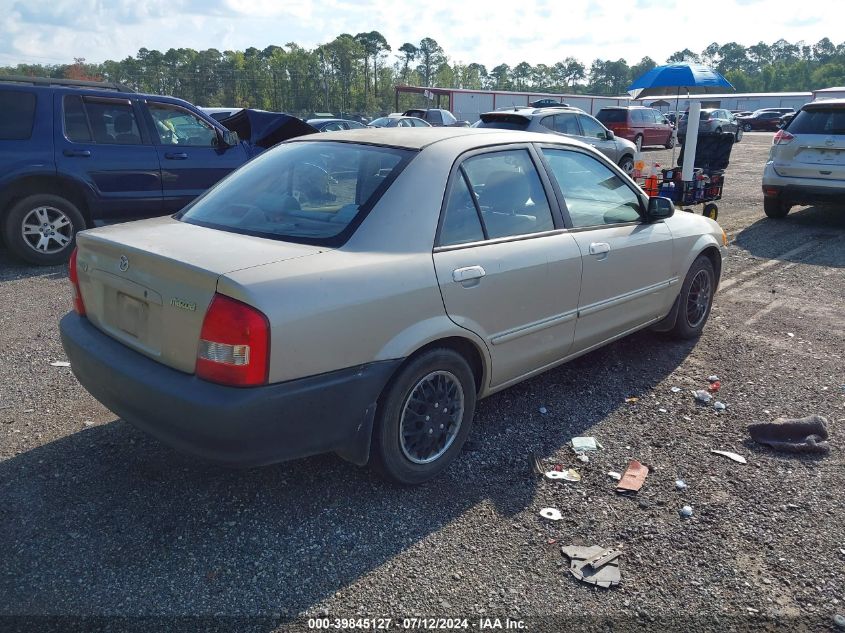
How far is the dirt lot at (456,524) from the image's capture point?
2623 mm

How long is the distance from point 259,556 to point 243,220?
162 cm

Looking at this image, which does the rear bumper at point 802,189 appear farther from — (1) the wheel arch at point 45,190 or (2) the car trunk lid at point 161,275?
(1) the wheel arch at point 45,190

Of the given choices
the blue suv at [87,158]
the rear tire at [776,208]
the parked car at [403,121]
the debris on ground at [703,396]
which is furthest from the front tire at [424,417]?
the parked car at [403,121]

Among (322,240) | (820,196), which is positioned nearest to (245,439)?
(322,240)

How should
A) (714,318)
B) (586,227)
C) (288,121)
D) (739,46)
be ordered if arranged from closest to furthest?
(586,227)
(714,318)
(288,121)
(739,46)

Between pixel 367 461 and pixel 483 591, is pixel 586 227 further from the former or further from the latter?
pixel 483 591

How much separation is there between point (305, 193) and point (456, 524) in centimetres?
182

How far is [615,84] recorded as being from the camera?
159250mm

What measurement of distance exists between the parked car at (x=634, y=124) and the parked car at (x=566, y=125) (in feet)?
40.1

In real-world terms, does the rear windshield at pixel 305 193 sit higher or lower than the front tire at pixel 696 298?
higher

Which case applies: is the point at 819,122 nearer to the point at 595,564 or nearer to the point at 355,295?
the point at 595,564

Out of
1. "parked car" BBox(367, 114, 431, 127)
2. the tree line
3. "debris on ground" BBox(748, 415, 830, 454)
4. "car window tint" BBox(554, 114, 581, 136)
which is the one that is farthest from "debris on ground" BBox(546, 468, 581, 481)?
the tree line

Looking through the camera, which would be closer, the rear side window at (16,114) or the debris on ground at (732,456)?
the debris on ground at (732,456)

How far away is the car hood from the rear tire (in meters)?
7.19
